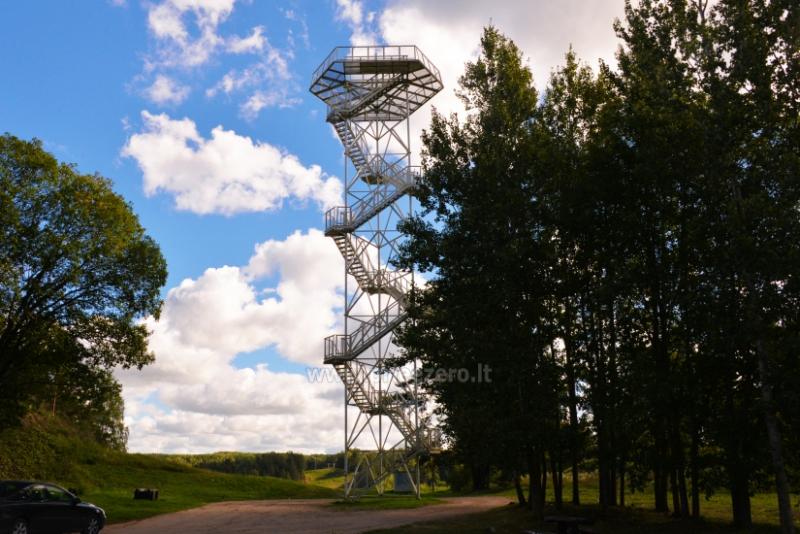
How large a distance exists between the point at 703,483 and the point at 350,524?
32.1 feet

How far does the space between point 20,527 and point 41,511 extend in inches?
28.1

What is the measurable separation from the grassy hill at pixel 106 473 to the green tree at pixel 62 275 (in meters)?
6.93

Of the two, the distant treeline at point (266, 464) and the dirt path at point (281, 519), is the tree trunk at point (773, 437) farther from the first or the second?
the distant treeline at point (266, 464)

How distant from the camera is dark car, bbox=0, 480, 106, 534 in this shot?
16.2 metres

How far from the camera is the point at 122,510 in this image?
25219 millimetres

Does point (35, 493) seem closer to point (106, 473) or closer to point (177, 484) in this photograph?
point (177, 484)

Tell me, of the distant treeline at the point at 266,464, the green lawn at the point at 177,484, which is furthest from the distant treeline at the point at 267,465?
the green lawn at the point at 177,484

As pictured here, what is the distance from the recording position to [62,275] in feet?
86.9

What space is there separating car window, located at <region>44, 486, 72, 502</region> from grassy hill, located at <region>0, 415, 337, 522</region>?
41.0 feet

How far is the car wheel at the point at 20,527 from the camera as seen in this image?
16234 mm

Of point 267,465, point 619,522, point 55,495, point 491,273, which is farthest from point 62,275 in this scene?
point 267,465

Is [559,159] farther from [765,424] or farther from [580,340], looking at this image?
[765,424]

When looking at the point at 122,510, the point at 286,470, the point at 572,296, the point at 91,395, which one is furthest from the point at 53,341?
the point at 286,470

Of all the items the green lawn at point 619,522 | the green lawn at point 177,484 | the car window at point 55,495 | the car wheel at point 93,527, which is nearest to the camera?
the green lawn at point 619,522
